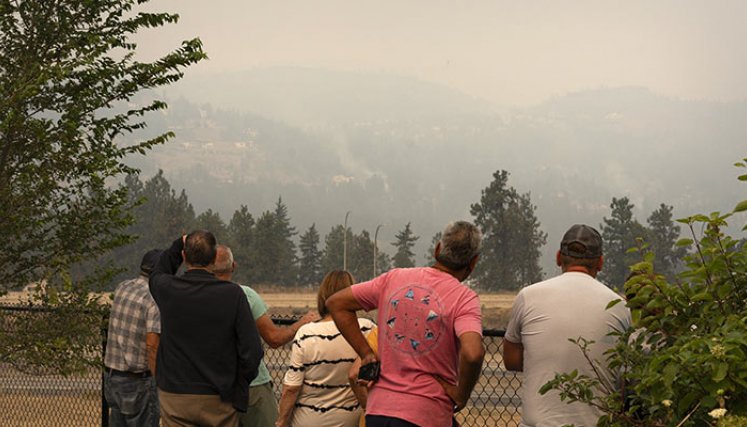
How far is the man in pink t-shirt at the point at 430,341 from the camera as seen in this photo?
400 centimetres

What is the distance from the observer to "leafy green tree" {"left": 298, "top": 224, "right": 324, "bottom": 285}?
15362cm

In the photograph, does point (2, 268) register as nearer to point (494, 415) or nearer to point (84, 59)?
point (84, 59)

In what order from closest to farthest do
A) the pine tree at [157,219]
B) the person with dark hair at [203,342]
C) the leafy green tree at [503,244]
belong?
the person with dark hair at [203,342]
the leafy green tree at [503,244]
the pine tree at [157,219]

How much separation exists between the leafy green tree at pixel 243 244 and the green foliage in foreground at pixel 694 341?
117 meters

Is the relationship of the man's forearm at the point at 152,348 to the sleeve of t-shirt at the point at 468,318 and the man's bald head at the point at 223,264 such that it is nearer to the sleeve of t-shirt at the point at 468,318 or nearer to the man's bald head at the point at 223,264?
the man's bald head at the point at 223,264

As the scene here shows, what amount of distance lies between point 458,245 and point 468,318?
333 mm

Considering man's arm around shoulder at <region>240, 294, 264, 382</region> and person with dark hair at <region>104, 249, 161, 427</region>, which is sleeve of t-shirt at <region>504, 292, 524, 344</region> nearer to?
man's arm around shoulder at <region>240, 294, 264, 382</region>

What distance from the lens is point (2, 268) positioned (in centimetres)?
786

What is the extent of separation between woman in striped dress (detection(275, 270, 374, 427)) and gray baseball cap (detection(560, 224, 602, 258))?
1.41m

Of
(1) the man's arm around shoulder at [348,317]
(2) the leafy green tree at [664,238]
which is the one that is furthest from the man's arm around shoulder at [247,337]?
(2) the leafy green tree at [664,238]

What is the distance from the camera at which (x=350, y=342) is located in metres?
4.34

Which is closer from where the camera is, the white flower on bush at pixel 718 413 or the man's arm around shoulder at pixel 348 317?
the white flower on bush at pixel 718 413

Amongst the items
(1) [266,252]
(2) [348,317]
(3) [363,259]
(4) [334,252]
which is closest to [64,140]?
(2) [348,317]

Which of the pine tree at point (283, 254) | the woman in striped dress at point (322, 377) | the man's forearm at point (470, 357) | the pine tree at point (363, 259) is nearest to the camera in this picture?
the man's forearm at point (470, 357)
